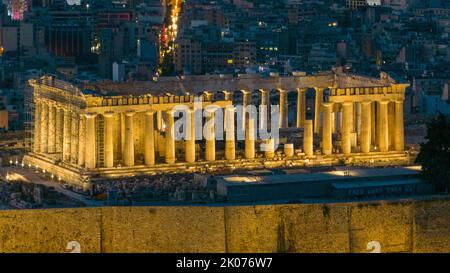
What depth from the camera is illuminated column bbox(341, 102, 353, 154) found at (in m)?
69.2

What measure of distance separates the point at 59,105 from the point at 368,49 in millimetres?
60197

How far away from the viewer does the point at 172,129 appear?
6738 centimetres

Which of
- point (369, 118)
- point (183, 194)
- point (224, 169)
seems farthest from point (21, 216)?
point (369, 118)

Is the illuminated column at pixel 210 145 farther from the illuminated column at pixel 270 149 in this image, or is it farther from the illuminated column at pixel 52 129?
the illuminated column at pixel 52 129

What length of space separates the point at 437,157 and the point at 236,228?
1013cm

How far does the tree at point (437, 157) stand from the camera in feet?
198

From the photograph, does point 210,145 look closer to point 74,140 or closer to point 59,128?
point 74,140

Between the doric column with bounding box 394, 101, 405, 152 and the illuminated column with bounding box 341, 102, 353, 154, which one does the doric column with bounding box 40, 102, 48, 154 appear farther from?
the doric column with bounding box 394, 101, 405, 152

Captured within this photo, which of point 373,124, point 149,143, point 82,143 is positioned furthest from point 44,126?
point 373,124

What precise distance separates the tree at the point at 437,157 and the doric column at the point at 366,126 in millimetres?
7329

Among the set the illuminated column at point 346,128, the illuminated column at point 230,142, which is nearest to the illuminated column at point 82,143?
the illuminated column at point 230,142

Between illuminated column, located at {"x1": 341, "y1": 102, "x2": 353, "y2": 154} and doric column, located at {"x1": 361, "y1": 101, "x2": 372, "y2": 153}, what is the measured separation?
0.36 m

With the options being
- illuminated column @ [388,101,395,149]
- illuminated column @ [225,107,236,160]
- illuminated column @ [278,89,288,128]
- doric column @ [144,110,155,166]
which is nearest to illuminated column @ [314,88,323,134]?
illuminated column @ [278,89,288,128]
